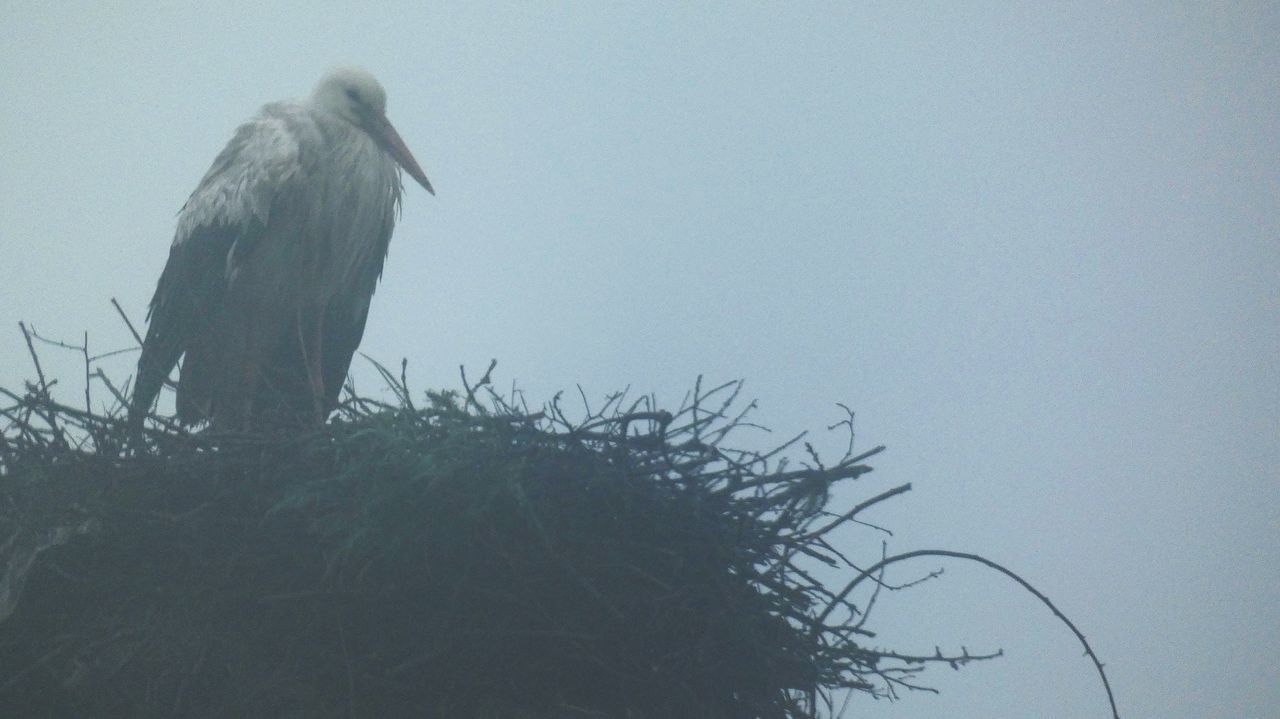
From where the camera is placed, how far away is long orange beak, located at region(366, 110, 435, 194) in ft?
12.1

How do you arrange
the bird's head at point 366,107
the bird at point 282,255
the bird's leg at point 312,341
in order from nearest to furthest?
the bird at point 282,255 < the bird's leg at point 312,341 < the bird's head at point 366,107

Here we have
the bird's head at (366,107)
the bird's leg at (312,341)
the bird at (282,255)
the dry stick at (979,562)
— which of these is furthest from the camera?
the bird's head at (366,107)

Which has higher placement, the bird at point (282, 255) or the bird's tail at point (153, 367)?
the bird at point (282, 255)

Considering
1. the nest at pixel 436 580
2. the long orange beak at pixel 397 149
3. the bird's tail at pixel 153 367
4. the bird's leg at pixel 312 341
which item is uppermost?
the long orange beak at pixel 397 149

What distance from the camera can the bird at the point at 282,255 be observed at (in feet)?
10.9

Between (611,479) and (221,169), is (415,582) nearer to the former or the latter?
(611,479)

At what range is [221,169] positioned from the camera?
343 centimetres

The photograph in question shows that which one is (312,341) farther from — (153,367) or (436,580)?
(436,580)

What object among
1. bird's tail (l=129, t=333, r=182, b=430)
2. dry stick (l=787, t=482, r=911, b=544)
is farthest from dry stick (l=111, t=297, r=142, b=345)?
dry stick (l=787, t=482, r=911, b=544)

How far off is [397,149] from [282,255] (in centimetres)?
50

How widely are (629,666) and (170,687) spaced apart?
700mm

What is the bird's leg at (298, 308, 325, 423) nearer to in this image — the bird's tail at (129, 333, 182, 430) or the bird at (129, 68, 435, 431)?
the bird at (129, 68, 435, 431)

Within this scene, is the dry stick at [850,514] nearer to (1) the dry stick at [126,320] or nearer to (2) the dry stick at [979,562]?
(2) the dry stick at [979,562]

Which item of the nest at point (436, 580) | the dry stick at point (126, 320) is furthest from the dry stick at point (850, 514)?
the dry stick at point (126, 320)
